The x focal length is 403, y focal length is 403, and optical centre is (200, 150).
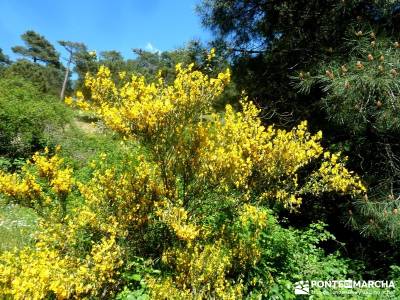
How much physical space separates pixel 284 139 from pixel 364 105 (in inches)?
49.1

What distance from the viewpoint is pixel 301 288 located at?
11.9 ft

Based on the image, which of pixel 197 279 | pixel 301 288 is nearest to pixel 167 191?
pixel 197 279

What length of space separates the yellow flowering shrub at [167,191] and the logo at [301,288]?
0.49m

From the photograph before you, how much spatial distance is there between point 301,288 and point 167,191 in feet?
5.03

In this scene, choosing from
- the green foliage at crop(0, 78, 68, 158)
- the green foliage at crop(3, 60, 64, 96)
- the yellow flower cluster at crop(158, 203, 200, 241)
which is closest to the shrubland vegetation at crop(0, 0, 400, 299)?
the yellow flower cluster at crop(158, 203, 200, 241)

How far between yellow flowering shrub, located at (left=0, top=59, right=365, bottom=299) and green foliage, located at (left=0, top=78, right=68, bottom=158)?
942 cm

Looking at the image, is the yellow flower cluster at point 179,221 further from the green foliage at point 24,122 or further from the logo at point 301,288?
the green foliage at point 24,122

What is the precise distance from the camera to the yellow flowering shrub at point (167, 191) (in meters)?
2.94

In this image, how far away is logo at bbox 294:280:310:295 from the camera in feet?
11.8

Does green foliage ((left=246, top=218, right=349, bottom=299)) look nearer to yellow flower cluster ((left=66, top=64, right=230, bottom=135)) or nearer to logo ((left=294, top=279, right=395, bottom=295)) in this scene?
logo ((left=294, top=279, right=395, bottom=295))

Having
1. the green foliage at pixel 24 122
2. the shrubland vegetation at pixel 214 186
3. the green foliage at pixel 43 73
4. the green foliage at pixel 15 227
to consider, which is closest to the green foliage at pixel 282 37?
the shrubland vegetation at pixel 214 186

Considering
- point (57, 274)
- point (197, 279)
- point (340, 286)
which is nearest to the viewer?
point (57, 274)

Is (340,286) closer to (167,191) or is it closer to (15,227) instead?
(167,191)

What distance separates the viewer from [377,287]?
4121 millimetres
